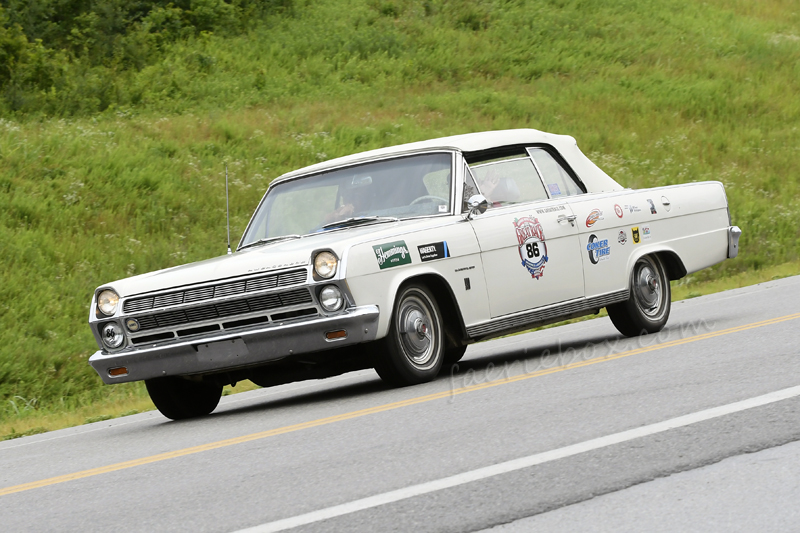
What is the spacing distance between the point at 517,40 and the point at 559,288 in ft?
92.7

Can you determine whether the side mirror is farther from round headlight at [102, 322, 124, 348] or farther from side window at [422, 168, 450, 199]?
round headlight at [102, 322, 124, 348]

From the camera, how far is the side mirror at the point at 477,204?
8.02m

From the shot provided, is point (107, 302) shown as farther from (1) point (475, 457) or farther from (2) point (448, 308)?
(1) point (475, 457)

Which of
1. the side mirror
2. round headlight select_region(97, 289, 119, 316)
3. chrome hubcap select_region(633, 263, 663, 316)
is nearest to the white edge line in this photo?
the side mirror

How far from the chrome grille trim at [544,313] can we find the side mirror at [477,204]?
80 centimetres

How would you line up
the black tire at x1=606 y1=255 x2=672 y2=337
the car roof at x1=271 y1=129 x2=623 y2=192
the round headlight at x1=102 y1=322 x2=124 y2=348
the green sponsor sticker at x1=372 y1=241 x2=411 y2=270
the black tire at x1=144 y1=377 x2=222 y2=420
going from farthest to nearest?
the black tire at x1=606 y1=255 x2=672 y2=337 → the car roof at x1=271 y1=129 x2=623 y2=192 → the black tire at x1=144 y1=377 x2=222 y2=420 → the round headlight at x1=102 y1=322 x2=124 y2=348 → the green sponsor sticker at x1=372 y1=241 x2=411 y2=270

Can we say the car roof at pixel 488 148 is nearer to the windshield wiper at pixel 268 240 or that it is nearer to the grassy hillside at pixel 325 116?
the windshield wiper at pixel 268 240

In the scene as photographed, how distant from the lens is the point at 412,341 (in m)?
7.55

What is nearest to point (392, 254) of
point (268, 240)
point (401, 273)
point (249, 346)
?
point (401, 273)

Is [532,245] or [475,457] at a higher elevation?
[532,245]

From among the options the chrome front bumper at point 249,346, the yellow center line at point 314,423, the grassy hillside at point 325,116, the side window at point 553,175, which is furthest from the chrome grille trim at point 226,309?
the grassy hillside at point 325,116

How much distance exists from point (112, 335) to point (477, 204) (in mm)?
2725

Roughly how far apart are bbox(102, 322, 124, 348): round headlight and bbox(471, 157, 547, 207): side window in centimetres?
296

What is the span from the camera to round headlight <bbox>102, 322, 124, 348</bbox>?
7.68m
